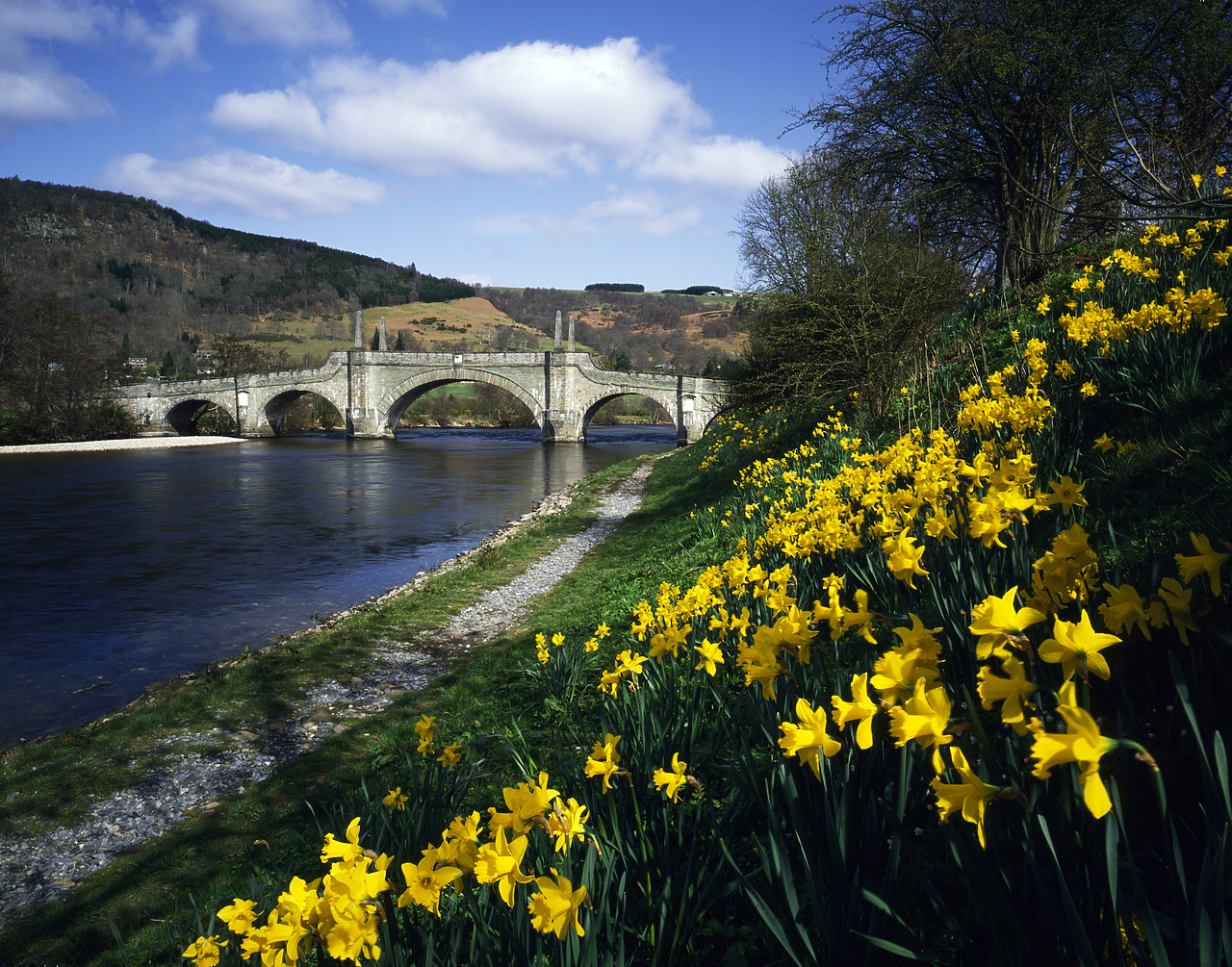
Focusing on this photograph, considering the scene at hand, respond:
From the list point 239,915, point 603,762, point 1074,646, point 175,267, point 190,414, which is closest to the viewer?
point 1074,646

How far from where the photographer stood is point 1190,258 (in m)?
5.50

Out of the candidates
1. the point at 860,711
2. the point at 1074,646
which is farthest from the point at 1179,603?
the point at 860,711

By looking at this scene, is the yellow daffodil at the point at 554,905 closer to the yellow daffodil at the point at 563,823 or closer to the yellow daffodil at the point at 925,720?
the yellow daffodil at the point at 563,823

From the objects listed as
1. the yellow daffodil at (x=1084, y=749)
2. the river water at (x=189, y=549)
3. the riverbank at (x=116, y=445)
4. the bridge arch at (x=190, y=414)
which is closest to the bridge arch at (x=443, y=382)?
the riverbank at (x=116, y=445)

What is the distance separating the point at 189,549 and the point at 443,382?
123ft

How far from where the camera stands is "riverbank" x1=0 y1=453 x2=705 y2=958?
4.10 m

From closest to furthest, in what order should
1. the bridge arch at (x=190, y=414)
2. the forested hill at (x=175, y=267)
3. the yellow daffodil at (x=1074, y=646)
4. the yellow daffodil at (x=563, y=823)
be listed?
the yellow daffodil at (x=1074, y=646) < the yellow daffodil at (x=563, y=823) < the bridge arch at (x=190, y=414) < the forested hill at (x=175, y=267)

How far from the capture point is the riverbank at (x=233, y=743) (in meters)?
4.10

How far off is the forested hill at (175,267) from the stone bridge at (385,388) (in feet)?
184

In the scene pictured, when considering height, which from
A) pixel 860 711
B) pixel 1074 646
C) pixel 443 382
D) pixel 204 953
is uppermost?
pixel 443 382

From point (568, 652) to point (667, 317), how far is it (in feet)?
418

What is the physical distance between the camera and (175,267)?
130 m

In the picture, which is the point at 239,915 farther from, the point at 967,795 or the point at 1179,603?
the point at 1179,603

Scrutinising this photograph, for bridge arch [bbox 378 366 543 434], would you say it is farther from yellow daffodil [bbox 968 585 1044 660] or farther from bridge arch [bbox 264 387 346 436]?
yellow daffodil [bbox 968 585 1044 660]
